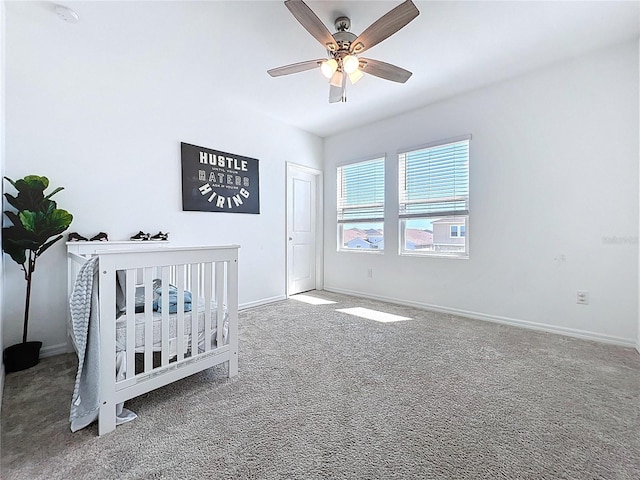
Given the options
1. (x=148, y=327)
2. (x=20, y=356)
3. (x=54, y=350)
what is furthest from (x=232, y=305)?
(x=54, y=350)

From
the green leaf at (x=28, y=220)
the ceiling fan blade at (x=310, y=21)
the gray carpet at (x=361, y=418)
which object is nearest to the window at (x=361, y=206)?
the gray carpet at (x=361, y=418)

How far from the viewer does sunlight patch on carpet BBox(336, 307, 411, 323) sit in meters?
3.24

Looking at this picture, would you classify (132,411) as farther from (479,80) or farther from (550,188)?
(479,80)

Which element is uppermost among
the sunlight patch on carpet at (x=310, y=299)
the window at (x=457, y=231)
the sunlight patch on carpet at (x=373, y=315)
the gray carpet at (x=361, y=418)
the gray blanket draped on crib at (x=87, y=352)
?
the window at (x=457, y=231)

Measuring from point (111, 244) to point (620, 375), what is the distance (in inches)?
157

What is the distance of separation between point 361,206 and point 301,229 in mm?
987

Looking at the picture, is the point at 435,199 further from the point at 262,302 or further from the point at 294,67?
the point at 262,302

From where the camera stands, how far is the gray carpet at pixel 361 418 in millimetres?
1225

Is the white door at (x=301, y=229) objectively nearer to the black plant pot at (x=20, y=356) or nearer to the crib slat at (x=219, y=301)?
the crib slat at (x=219, y=301)

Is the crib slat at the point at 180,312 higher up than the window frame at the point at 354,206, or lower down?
lower down

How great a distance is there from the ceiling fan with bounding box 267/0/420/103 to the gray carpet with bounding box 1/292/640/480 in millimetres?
2166

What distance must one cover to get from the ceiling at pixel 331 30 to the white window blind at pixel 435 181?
703mm

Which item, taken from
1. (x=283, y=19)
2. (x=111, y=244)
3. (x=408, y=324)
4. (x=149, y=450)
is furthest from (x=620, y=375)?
(x=111, y=244)

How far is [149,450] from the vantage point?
1.31 meters
